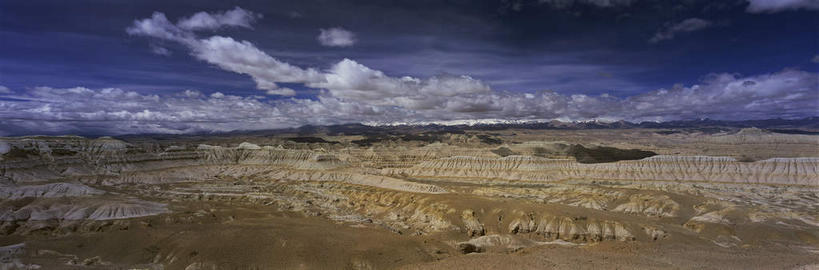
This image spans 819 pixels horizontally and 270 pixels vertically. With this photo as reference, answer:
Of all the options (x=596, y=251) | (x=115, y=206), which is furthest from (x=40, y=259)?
(x=596, y=251)

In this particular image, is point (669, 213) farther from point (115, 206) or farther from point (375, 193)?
point (115, 206)

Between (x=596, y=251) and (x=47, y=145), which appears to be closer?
(x=596, y=251)

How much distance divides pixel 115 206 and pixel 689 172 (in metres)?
156

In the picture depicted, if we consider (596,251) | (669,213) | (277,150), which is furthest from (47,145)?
(669,213)

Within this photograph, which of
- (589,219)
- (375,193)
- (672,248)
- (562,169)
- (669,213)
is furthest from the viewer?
(562,169)

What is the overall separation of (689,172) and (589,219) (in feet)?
288

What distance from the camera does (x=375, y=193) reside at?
317 feet

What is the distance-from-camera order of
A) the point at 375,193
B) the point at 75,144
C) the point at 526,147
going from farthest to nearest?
the point at 526,147 < the point at 75,144 < the point at 375,193

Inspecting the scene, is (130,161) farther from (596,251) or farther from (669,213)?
(669,213)

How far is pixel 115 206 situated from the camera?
65.1m

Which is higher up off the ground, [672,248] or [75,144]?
[75,144]

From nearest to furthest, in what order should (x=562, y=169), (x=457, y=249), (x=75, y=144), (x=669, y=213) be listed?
(x=457, y=249) → (x=669, y=213) → (x=75, y=144) → (x=562, y=169)

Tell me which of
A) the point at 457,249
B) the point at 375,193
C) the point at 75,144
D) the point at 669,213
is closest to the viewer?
the point at 457,249

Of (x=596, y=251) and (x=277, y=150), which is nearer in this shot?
(x=596, y=251)
